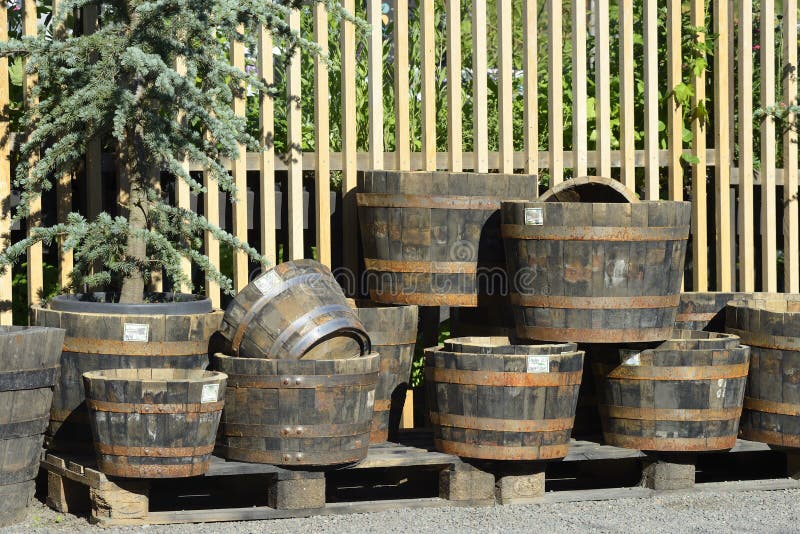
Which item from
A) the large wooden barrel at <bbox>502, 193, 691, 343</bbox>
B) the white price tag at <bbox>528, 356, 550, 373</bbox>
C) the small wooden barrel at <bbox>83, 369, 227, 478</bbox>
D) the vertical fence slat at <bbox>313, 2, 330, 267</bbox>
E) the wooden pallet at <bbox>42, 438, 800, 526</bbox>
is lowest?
the wooden pallet at <bbox>42, 438, 800, 526</bbox>

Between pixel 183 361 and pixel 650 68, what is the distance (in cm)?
338

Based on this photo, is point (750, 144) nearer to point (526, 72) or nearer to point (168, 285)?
point (526, 72)

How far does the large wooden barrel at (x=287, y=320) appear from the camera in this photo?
5.56 m

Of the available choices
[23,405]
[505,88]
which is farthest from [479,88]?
[23,405]

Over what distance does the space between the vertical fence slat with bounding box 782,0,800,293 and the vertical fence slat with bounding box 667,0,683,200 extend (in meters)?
0.70

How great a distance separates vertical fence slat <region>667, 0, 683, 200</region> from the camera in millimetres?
7348

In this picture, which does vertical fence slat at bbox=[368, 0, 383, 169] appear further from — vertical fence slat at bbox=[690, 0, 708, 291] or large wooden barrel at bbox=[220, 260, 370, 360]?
vertical fence slat at bbox=[690, 0, 708, 291]

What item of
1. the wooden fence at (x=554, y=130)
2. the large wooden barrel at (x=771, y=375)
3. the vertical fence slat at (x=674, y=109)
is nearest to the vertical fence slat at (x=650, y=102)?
the wooden fence at (x=554, y=130)

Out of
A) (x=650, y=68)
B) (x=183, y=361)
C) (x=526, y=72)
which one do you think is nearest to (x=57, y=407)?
(x=183, y=361)

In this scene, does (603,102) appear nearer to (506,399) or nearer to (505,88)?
(505,88)

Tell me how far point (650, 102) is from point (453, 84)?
1.22 meters

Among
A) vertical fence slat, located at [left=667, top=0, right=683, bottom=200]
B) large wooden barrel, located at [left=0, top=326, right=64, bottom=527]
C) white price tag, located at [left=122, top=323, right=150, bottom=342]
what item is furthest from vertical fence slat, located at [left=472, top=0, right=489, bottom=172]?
large wooden barrel, located at [left=0, top=326, right=64, bottom=527]

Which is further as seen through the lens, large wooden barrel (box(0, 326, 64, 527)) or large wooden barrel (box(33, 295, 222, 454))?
large wooden barrel (box(33, 295, 222, 454))

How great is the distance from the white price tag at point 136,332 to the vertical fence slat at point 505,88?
2.42 meters
